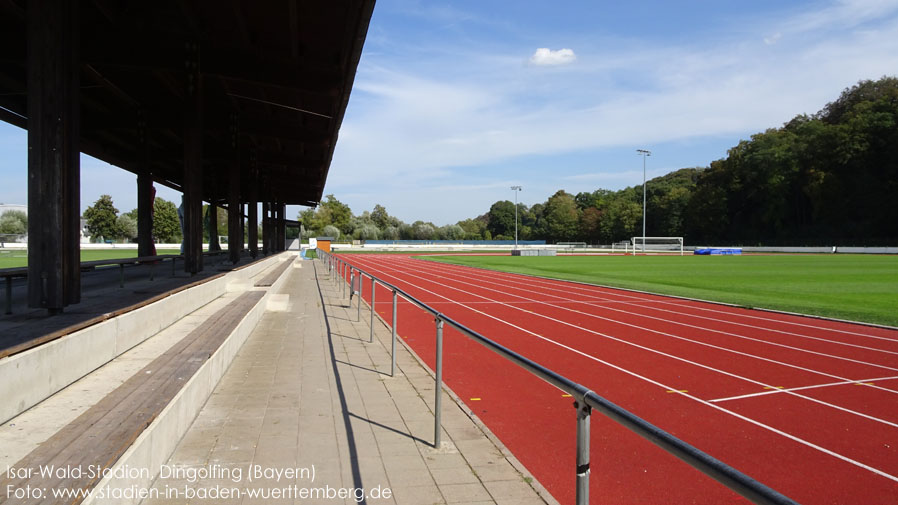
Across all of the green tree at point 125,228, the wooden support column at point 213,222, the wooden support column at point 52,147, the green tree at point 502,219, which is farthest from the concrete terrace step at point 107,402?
the green tree at point 502,219

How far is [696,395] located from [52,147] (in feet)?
25.4

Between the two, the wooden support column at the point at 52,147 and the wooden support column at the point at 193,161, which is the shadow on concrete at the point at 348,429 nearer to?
the wooden support column at the point at 52,147

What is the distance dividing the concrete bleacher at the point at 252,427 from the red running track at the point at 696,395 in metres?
0.60

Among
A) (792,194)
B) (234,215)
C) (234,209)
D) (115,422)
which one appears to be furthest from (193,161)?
(792,194)

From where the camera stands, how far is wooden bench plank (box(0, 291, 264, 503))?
2613 millimetres

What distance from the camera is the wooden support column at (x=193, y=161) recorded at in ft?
33.9

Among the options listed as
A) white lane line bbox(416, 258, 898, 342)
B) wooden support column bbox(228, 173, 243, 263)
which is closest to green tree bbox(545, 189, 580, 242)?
white lane line bbox(416, 258, 898, 342)

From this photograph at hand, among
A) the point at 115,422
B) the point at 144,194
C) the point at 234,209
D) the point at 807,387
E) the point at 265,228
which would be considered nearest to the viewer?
the point at 115,422

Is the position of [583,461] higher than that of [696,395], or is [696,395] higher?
[583,461]

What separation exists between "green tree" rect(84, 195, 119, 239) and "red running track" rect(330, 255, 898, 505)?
92.6 meters

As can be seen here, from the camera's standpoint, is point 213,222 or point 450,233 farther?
point 450,233

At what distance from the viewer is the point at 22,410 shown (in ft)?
11.5

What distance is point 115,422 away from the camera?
3.23 meters

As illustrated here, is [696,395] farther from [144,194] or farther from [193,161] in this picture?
[144,194]
